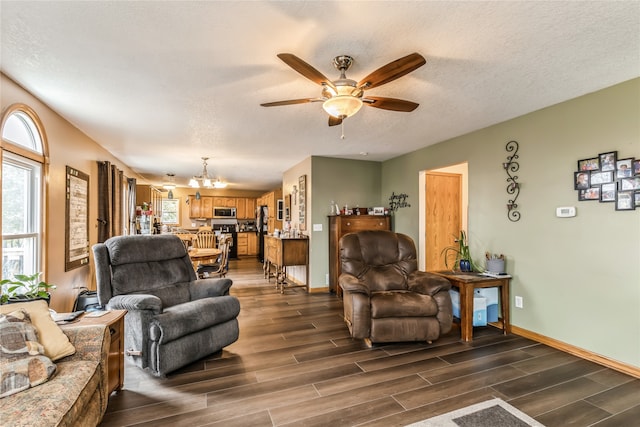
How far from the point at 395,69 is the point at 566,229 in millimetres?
2420

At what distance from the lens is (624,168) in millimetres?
2428

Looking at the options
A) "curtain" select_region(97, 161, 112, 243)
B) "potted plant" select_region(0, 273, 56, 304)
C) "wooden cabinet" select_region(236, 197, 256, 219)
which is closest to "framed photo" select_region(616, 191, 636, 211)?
"potted plant" select_region(0, 273, 56, 304)

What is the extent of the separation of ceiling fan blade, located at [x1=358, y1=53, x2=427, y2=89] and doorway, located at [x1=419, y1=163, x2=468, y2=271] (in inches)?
118

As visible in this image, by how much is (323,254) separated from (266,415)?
3419mm

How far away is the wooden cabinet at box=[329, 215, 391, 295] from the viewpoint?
4953mm

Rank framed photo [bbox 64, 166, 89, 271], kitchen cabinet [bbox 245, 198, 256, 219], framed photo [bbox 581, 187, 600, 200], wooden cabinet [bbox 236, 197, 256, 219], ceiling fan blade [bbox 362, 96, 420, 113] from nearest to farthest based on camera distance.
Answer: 1. ceiling fan blade [bbox 362, 96, 420, 113]
2. framed photo [bbox 581, 187, 600, 200]
3. framed photo [bbox 64, 166, 89, 271]
4. wooden cabinet [bbox 236, 197, 256, 219]
5. kitchen cabinet [bbox 245, 198, 256, 219]

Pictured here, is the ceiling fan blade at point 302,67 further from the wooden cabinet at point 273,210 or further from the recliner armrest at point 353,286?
the wooden cabinet at point 273,210

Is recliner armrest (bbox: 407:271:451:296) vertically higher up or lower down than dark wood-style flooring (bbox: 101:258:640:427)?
higher up

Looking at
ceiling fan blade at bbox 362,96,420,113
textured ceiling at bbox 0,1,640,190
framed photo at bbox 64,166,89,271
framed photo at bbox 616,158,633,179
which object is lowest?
framed photo at bbox 64,166,89,271

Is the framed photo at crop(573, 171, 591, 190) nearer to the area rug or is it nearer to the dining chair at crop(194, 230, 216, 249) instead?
the area rug

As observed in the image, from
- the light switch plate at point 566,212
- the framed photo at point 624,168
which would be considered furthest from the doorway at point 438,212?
the framed photo at point 624,168

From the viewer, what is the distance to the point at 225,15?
5.33ft

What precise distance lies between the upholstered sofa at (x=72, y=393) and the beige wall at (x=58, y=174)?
5.59ft

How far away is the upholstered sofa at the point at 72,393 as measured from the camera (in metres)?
1.17
